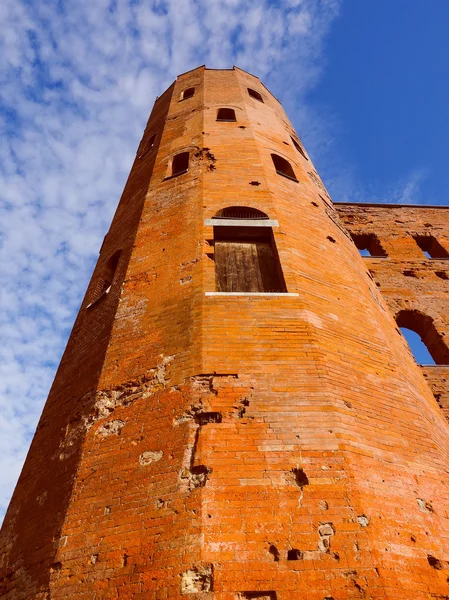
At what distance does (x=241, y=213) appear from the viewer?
8.25m

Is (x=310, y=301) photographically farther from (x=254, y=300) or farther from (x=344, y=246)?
(x=344, y=246)

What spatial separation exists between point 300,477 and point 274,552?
72 cm

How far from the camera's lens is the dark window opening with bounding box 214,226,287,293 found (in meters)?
7.02

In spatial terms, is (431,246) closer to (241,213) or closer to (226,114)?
(226,114)

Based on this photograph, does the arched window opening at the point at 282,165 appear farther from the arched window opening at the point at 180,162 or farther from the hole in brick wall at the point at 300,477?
the hole in brick wall at the point at 300,477

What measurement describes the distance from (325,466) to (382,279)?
9421mm

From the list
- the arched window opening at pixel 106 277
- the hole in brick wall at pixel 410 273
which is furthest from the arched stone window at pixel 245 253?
the hole in brick wall at pixel 410 273

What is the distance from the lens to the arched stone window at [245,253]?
278 inches

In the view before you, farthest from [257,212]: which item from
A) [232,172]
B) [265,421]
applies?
[265,421]

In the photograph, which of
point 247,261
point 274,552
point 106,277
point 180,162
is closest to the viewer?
point 274,552

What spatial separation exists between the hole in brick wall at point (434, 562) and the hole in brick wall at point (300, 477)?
A: 1.19 meters

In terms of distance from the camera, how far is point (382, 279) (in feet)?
43.1

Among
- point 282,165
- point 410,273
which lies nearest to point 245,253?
point 282,165

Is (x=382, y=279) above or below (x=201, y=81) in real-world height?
below
